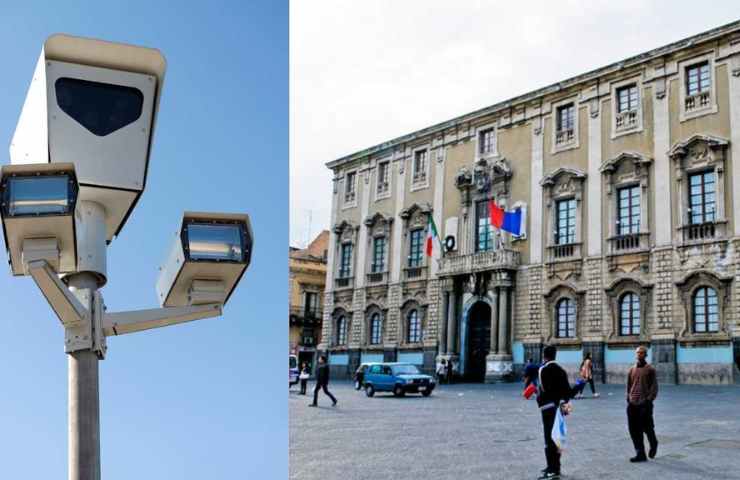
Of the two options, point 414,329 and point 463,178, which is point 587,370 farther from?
point 463,178

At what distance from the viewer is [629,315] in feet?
23.1

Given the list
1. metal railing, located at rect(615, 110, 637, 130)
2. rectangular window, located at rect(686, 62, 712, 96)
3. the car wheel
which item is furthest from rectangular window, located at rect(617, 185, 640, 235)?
the car wheel

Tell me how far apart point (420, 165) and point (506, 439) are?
3168 mm

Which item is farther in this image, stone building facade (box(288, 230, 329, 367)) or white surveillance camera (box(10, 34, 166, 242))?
stone building facade (box(288, 230, 329, 367))

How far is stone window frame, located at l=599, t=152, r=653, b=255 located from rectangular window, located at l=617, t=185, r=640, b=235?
36 millimetres

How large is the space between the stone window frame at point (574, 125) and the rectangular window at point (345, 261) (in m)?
2.37

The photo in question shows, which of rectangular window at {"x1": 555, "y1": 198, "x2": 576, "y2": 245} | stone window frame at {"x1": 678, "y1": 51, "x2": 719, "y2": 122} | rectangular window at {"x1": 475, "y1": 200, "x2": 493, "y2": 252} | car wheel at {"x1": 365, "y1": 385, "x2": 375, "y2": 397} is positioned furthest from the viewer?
car wheel at {"x1": 365, "y1": 385, "x2": 375, "y2": 397}

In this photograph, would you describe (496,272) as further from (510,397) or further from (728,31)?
(728,31)

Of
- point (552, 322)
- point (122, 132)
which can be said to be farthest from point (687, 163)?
point (122, 132)

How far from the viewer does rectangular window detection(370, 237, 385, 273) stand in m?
8.51

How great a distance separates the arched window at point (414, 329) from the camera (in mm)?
8337

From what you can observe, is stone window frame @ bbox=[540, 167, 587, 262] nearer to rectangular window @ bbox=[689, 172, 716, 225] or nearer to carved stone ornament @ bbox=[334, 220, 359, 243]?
rectangular window @ bbox=[689, 172, 716, 225]

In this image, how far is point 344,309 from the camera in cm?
826

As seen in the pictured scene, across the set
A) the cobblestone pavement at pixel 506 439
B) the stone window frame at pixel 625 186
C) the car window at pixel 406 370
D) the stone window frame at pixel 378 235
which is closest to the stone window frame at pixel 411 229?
the stone window frame at pixel 378 235
